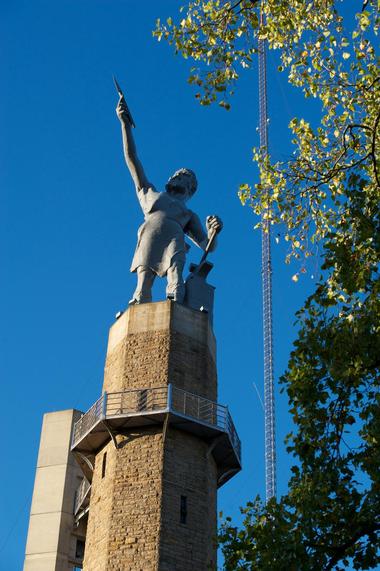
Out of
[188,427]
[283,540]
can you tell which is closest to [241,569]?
[283,540]

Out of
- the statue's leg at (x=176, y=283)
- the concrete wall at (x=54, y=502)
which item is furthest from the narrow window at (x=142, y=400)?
the concrete wall at (x=54, y=502)

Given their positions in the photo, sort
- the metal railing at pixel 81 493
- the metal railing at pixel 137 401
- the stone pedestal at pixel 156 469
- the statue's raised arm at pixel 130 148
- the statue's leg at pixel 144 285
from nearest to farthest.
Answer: the stone pedestal at pixel 156 469, the metal railing at pixel 137 401, the statue's leg at pixel 144 285, the statue's raised arm at pixel 130 148, the metal railing at pixel 81 493

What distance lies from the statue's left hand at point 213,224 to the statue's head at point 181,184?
149 cm

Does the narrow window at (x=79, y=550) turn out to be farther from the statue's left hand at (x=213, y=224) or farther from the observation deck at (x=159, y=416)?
the statue's left hand at (x=213, y=224)

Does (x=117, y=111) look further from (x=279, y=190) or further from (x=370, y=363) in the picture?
(x=370, y=363)

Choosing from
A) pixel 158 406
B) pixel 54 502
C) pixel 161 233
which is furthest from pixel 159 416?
pixel 54 502

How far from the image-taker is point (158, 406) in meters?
32.2

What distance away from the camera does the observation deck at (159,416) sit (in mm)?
32156

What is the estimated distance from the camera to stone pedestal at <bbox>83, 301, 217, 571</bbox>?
1192 inches

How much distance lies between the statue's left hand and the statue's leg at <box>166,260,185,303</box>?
2.14 metres

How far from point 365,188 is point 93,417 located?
1435 cm

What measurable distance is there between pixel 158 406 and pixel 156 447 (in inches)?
48.8

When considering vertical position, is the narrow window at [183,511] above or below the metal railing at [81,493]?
below

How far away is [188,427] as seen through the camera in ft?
107
